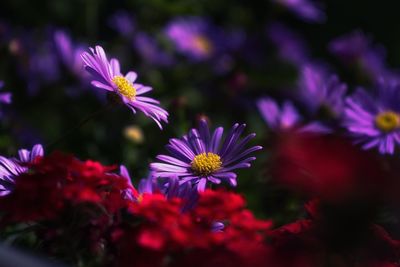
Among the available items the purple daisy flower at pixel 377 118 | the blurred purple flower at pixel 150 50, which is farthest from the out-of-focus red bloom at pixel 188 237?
the blurred purple flower at pixel 150 50

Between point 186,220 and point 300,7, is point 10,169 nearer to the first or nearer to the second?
point 186,220

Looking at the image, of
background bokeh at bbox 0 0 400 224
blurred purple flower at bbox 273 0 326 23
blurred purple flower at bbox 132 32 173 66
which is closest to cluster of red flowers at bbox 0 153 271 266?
background bokeh at bbox 0 0 400 224

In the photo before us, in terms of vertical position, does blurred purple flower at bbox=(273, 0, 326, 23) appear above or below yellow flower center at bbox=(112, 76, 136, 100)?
above

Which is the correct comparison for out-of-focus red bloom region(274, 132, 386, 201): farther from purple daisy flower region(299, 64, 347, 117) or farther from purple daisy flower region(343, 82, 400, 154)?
purple daisy flower region(299, 64, 347, 117)

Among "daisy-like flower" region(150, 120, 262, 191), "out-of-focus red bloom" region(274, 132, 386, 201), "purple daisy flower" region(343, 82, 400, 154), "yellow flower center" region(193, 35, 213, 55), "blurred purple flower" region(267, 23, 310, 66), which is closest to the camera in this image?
"out-of-focus red bloom" region(274, 132, 386, 201)

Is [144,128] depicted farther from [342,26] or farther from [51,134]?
[342,26]

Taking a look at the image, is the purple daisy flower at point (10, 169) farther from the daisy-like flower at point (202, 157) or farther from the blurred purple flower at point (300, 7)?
the blurred purple flower at point (300, 7)

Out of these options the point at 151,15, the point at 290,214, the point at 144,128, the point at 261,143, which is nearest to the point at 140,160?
the point at 144,128
